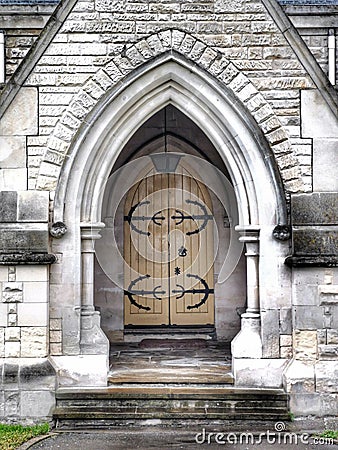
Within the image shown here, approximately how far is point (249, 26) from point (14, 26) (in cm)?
285

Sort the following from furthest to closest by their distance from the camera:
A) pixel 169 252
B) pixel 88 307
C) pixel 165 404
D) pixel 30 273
→ 1. pixel 169 252
2. pixel 88 307
3. pixel 30 273
4. pixel 165 404

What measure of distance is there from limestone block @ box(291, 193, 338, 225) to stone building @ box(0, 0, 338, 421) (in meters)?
0.02

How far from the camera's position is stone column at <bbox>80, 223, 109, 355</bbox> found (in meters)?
8.47

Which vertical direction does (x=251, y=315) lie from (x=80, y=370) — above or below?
above

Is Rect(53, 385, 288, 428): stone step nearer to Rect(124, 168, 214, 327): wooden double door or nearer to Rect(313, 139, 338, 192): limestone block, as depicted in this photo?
Rect(313, 139, 338, 192): limestone block

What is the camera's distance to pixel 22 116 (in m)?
8.38

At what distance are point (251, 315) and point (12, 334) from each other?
8.68 feet

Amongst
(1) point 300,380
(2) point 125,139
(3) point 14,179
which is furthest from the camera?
(2) point 125,139

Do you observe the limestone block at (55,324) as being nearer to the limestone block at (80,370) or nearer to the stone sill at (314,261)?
the limestone block at (80,370)

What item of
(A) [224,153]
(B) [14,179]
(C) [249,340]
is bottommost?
(C) [249,340]

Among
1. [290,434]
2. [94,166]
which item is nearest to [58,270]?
[94,166]

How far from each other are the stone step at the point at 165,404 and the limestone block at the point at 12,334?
2.42ft

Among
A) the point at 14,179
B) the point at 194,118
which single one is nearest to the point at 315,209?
the point at 194,118

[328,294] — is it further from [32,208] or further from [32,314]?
[32,208]
